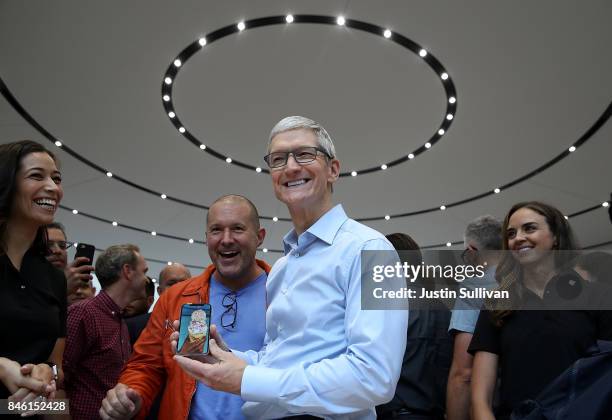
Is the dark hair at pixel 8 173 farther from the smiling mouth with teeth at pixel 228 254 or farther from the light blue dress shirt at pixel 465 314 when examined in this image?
the light blue dress shirt at pixel 465 314

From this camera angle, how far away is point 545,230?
2406mm

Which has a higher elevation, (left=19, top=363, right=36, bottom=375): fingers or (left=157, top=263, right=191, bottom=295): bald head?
(left=157, top=263, right=191, bottom=295): bald head

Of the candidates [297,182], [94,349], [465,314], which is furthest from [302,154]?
[94,349]

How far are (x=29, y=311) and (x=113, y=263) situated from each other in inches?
66.7

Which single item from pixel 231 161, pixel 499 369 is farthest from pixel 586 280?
pixel 231 161

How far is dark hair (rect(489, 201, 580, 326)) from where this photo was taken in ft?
7.39

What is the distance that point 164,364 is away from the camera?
2152 millimetres

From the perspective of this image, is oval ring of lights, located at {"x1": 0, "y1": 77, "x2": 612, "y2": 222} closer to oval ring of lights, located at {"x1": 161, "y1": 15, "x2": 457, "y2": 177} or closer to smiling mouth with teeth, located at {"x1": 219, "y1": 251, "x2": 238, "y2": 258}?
oval ring of lights, located at {"x1": 161, "y1": 15, "x2": 457, "y2": 177}

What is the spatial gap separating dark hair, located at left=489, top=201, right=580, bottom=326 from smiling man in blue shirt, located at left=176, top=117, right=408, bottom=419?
42.5 inches

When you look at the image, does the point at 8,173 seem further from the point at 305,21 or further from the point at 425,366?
the point at 305,21

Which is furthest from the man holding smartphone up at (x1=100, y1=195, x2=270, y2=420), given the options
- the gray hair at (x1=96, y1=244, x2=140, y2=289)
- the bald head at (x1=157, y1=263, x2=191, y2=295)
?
the bald head at (x1=157, y1=263, x2=191, y2=295)

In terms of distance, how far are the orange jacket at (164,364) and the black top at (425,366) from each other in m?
0.92

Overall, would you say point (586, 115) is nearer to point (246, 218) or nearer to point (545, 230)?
point (545, 230)

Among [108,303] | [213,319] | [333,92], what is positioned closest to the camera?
[213,319]
